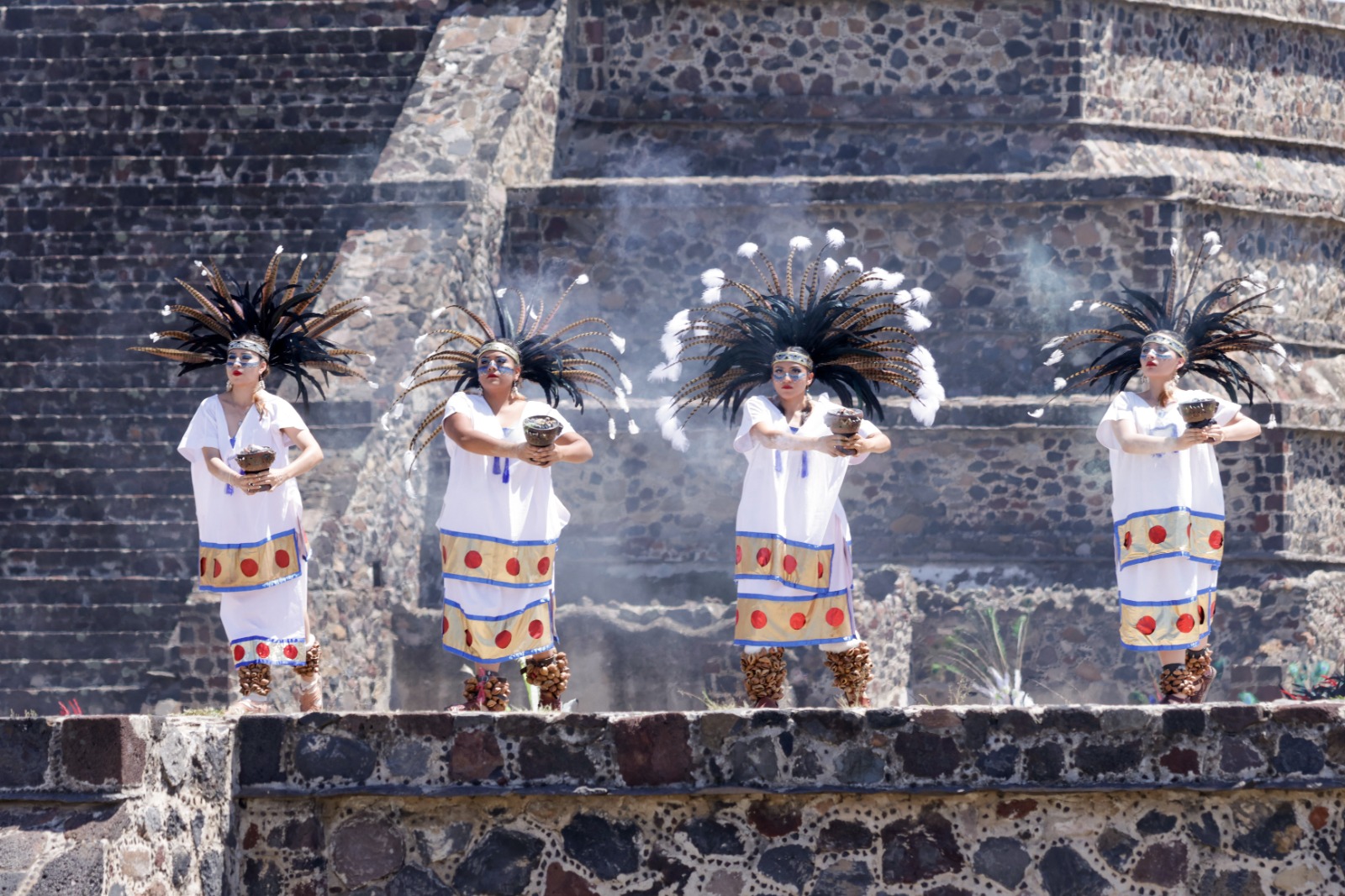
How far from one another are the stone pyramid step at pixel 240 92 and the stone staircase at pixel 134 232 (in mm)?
15

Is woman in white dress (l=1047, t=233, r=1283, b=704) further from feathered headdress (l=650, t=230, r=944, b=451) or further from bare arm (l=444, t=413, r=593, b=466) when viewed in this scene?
bare arm (l=444, t=413, r=593, b=466)

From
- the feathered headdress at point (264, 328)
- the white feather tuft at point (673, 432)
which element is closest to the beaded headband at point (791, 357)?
the white feather tuft at point (673, 432)

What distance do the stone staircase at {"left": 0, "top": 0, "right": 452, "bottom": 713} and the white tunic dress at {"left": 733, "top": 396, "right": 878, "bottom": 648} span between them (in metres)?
4.00

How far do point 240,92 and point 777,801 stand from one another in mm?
9298

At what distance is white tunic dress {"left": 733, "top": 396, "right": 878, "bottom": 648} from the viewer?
866cm

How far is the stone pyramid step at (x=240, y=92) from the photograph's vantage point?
1486 cm

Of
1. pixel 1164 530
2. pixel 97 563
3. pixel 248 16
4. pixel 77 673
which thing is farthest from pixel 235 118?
pixel 1164 530

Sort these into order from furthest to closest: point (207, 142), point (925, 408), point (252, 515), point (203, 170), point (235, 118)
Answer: point (235, 118)
point (207, 142)
point (203, 170)
point (925, 408)
point (252, 515)

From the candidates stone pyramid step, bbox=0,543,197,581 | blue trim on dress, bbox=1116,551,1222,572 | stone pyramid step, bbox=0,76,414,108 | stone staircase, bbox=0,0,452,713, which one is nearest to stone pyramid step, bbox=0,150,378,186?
stone staircase, bbox=0,0,452,713

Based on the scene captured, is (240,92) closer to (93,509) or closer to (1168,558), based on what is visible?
(93,509)

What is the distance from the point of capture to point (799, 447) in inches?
342

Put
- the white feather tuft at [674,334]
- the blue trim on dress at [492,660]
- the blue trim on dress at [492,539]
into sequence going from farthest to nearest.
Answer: the white feather tuft at [674,334], the blue trim on dress at [492,539], the blue trim on dress at [492,660]

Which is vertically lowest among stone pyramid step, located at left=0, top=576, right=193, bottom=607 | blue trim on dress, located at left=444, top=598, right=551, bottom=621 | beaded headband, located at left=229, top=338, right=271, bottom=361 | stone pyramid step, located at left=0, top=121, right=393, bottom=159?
blue trim on dress, located at left=444, top=598, right=551, bottom=621

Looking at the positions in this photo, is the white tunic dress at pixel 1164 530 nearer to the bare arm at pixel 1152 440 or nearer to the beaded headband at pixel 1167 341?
the bare arm at pixel 1152 440
